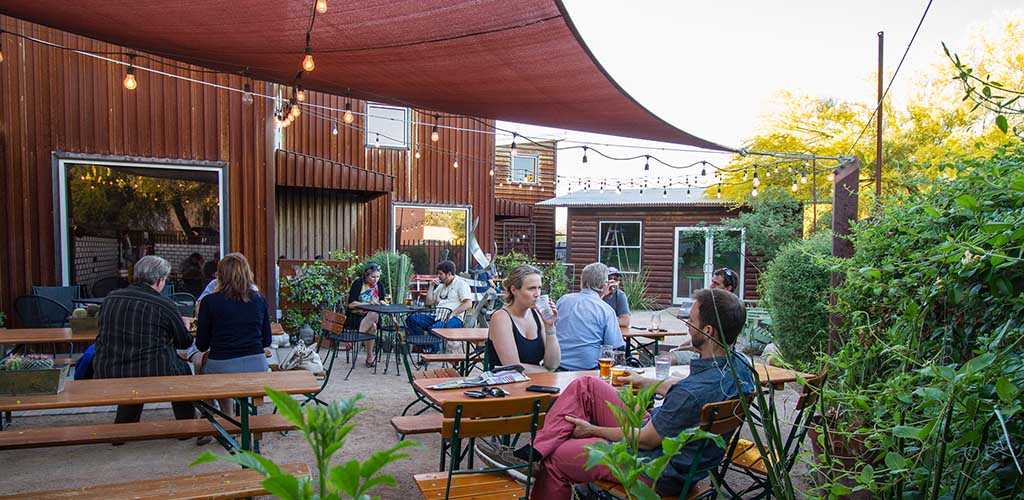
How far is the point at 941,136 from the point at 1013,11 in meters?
2.91

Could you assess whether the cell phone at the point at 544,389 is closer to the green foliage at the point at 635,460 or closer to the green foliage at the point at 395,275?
the green foliage at the point at 635,460

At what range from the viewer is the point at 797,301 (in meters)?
6.14

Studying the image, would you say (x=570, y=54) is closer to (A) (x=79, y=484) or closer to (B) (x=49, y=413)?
(A) (x=79, y=484)

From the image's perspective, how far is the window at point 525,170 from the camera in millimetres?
20859

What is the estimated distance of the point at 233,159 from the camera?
26.5 feet

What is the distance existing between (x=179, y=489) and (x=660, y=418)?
2000 mm

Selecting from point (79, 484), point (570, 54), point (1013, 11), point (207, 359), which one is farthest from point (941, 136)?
point (79, 484)

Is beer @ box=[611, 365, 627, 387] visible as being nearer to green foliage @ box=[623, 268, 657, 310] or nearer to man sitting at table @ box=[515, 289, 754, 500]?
man sitting at table @ box=[515, 289, 754, 500]

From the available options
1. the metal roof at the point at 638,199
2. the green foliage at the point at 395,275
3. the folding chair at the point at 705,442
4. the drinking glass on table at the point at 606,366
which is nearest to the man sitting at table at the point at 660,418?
the folding chair at the point at 705,442

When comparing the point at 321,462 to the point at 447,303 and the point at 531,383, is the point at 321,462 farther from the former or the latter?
the point at 447,303

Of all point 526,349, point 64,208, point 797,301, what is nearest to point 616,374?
point 526,349

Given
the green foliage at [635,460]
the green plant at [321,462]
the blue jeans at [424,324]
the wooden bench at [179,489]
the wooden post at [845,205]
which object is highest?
the wooden post at [845,205]

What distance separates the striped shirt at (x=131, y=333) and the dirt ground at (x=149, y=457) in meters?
0.61

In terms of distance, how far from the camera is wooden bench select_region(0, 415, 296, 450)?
3.29 m
